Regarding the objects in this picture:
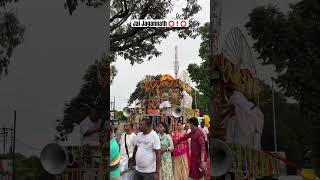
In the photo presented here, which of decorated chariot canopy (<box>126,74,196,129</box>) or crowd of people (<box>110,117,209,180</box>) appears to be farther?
decorated chariot canopy (<box>126,74,196,129</box>)

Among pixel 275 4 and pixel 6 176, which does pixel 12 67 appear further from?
pixel 275 4

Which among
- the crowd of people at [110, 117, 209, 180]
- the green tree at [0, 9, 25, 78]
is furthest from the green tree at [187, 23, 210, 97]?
the green tree at [0, 9, 25, 78]

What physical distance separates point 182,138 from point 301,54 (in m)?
2.27

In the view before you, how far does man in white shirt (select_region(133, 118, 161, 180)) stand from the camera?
22.5 ft

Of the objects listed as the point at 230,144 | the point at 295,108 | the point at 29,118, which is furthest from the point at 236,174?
the point at 29,118

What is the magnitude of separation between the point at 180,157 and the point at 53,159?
7.92 feet

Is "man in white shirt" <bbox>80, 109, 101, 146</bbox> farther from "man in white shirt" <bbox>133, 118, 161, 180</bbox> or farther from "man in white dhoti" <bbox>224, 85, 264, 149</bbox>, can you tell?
"man in white dhoti" <bbox>224, 85, 264, 149</bbox>

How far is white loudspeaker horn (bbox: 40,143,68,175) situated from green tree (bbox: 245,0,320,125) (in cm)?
Answer: 236

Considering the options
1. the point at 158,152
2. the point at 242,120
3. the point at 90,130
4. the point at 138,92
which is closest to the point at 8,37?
the point at 90,130

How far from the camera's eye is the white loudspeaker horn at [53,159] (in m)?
6.01

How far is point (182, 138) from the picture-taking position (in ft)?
24.2

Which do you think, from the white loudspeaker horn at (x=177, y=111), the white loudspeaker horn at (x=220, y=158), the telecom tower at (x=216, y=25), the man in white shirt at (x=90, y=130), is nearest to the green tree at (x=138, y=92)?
the white loudspeaker horn at (x=177, y=111)

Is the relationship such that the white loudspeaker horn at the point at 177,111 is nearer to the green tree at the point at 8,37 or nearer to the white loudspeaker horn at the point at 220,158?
the white loudspeaker horn at the point at 220,158

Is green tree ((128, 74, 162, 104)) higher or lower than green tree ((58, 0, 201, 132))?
lower
